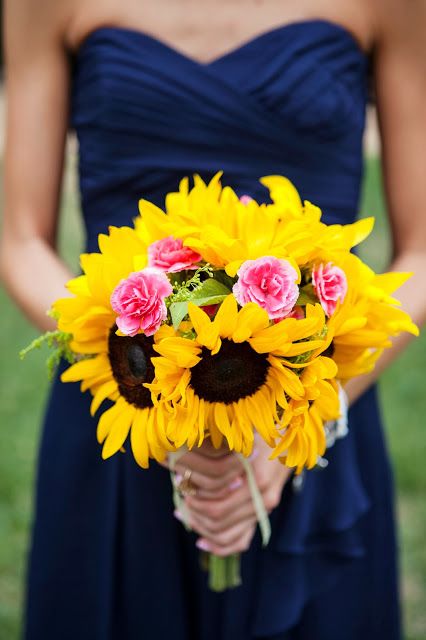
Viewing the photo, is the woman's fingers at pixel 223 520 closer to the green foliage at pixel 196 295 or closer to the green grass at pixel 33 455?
the green foliage at pixel 196 295

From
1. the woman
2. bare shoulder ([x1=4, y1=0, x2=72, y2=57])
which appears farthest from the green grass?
bare shoulder ([x1=4, y1=0, x2=72, y2=57])

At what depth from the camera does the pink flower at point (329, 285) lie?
127 centimetres

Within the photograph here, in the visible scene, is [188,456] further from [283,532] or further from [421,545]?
[421,545]

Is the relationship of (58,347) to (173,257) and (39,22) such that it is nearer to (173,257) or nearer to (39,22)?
(173,257)

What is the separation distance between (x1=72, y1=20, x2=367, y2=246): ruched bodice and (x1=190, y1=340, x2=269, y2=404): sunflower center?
2.52 ft

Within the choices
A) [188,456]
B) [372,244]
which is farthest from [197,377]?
[372,244]

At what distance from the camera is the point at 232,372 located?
1.28m

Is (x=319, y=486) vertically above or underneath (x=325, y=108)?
underneath

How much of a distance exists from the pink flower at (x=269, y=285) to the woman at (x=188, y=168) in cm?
68

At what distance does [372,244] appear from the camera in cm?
784

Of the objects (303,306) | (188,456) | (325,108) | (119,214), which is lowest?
(188,456)

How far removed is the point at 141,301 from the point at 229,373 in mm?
187

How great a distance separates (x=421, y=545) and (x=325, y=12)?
256cm

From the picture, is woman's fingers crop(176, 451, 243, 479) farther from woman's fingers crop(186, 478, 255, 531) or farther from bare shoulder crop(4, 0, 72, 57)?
bare shoulder crop(4, 0, 72, 57)
